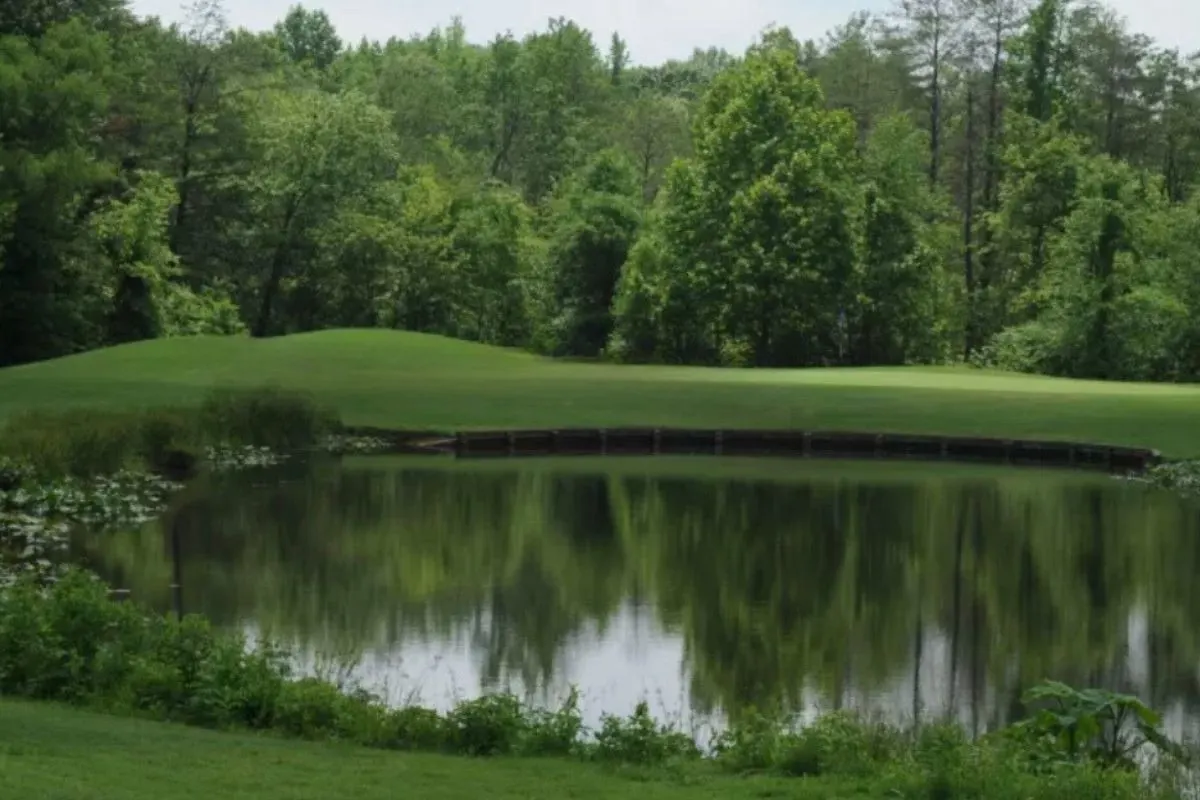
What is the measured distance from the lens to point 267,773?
9.96m

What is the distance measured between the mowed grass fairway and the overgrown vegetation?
88.3ft

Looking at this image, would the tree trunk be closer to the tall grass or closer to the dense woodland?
the dense woodland

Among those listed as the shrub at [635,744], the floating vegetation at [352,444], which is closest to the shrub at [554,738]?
the shrub at [635,744]

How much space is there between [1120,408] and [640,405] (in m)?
12.5

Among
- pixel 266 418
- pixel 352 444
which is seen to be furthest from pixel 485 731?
pixel 352 444

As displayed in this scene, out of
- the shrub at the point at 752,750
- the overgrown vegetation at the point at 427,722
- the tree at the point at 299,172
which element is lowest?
the shrub at the point at 752,750

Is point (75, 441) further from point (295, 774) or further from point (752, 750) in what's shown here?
point (295, 774)

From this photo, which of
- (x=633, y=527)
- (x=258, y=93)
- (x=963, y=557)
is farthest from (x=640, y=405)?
(x=258, y=93)

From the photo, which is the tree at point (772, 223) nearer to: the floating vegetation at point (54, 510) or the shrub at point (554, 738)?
the floating vegetation at point (54, 510)

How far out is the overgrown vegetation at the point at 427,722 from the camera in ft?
35.6

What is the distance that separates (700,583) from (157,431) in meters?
15.7

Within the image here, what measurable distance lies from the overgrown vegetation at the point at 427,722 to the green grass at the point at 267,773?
44 cm

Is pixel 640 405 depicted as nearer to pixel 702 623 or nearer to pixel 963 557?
pixel 963 557

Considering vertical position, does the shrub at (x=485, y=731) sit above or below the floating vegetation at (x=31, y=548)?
above
